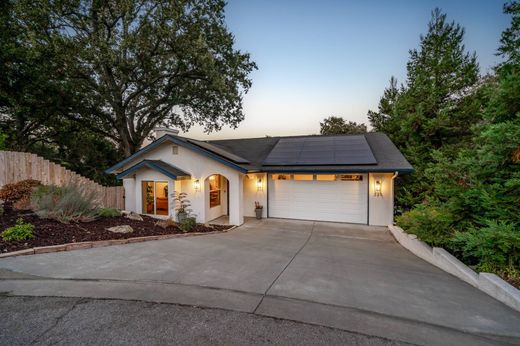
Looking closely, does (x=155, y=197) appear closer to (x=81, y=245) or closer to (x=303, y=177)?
(x=81, y=245)

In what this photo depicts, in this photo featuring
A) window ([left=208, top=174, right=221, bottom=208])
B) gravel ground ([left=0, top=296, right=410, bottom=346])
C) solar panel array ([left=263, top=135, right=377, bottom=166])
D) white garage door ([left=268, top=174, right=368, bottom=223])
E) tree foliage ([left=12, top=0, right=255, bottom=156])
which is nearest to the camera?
gravel ground ([left=0, top=296, right=410, bottom=346])

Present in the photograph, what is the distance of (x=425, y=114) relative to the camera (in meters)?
12.3

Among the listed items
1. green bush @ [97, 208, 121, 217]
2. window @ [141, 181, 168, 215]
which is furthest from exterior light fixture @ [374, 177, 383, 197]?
green bush @ [97, 208, 121, 217]

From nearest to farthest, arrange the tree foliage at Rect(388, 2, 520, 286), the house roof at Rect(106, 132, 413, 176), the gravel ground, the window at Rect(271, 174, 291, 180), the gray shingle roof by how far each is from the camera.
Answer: the gravel ground
the tree foliage at Rect(388, 2, 520, 286)
the gray shingle roof
the house roof at Rect(106, 132, 413, 176)
the window at Rect(271, 174, 291, 180)

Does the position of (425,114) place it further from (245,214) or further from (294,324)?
(294,324)

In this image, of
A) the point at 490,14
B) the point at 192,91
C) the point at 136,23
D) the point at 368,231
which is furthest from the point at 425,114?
the point at 136,23

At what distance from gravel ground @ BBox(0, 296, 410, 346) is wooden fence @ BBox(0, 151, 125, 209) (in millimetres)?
6894

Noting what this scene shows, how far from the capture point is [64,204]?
721 centimetres

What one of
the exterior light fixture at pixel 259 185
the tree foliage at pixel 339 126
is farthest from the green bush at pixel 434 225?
the tree foliage at pixel 339 126

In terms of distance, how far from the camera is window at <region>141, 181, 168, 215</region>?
1026 centimetres

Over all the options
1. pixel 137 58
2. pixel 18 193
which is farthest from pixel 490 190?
pixel 137 58

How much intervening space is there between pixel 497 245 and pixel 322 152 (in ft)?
24.3

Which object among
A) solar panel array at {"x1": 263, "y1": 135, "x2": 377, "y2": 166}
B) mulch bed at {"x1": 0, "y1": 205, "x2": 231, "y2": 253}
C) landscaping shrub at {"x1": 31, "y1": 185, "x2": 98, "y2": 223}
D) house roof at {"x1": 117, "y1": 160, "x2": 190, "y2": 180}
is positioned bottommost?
mulch bed at {"x1": 0, "y1": 205, "x2": 231, "y2": 253}

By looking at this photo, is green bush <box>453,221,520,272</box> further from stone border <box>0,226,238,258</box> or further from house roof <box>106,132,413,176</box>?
stone border <box>0,226,238,258</box>
